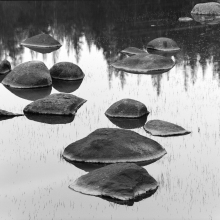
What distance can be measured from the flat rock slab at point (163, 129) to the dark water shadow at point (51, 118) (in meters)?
3.93

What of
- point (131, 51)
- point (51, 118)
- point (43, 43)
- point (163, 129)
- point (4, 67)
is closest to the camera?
point (163, 129)

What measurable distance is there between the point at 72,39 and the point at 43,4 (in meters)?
21.7

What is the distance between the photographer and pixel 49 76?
31.4 metres

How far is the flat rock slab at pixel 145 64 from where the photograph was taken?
112 ft

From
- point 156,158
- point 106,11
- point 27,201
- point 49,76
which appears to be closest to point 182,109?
point 156,158

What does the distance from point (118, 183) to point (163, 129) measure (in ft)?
21.4

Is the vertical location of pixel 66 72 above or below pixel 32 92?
above

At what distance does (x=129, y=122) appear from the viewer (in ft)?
79.3

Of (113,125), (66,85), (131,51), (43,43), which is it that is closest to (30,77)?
(66,85)

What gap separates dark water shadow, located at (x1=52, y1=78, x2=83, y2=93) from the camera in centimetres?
3102

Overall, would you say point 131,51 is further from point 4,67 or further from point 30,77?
point 30,77

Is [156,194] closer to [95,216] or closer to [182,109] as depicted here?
[95,216]

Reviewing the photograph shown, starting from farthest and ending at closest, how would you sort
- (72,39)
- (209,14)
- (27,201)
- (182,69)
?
(209,14) < (72,39) < (182,69) < (27,201)

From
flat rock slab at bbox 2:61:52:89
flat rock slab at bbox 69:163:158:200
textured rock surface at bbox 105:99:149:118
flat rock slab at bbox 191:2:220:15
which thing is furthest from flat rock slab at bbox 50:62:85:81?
flat rock slab at bbox 191:2:220:15
